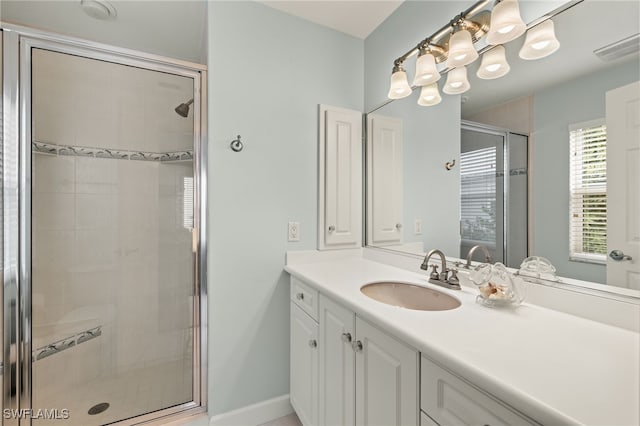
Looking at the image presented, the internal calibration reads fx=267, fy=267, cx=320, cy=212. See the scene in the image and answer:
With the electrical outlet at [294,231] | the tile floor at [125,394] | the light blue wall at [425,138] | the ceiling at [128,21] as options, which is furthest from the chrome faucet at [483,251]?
the ceiling at [128,21]

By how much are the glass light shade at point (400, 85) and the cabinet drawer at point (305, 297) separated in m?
1.18

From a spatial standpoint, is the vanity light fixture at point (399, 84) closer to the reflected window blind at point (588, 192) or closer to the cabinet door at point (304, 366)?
the reflected window blind at point (588, 192)

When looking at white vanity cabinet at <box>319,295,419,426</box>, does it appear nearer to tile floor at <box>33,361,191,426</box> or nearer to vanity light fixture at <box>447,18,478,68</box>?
tile floor at <box>33,361,191,426</box>

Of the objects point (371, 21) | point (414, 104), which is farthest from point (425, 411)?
point (371, 21)

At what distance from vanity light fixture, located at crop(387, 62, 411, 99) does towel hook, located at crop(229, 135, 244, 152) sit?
36.1 inches

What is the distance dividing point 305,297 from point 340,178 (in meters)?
0.80

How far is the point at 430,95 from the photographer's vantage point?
142 cm

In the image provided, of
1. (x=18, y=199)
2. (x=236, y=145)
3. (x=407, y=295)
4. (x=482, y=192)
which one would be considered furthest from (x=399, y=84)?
(x=18, y=199)

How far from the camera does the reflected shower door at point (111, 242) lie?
1.38 metres

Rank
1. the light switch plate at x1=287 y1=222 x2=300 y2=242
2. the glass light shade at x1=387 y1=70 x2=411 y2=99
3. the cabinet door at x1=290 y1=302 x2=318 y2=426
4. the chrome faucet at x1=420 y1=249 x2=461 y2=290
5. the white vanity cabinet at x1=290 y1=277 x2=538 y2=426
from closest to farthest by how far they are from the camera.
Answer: the white vanity cabinet at x1=290 y1=277 x2=538 y2=426
the chrome faucet at x1=420 y1=249 x2=461 y2=290
the cabinet door at x1=290 y1=302 x2=318 y2=426
the glass light shade at x1=387 y1=70 x2=411 y2=99
the light switch plate at x1=287 y1=222 x2=300 y2=242

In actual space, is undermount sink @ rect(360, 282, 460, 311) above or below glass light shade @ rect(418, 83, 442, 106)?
below

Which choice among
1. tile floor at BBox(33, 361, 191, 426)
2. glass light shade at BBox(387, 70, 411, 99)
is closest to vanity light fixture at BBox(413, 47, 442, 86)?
glass light shade at BBox(387, 70, 411, 99)

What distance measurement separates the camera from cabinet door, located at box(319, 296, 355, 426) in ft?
3.36

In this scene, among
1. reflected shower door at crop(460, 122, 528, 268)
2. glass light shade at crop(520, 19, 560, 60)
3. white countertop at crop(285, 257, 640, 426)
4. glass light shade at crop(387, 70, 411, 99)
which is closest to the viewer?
white countertop at crop(285, 257, 640, 426)
